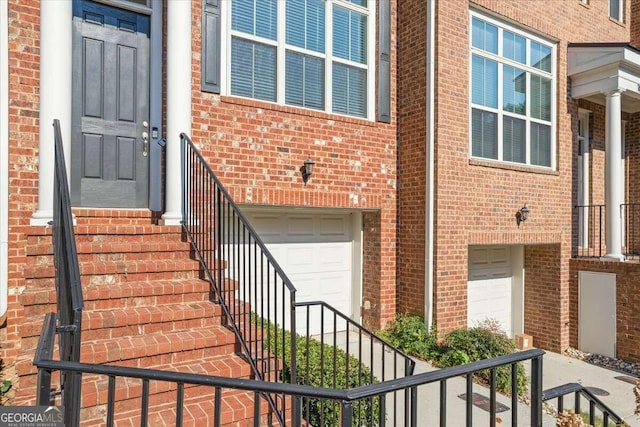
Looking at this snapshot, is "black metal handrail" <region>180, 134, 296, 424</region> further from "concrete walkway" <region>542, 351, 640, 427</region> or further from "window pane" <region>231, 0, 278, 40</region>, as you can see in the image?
"concrete walkway" <region>542, 351, 640, 427</region>

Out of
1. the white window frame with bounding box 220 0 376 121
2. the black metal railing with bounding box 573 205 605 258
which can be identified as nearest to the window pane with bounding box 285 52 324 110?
the white window frame with bounding box 220 0 376 121

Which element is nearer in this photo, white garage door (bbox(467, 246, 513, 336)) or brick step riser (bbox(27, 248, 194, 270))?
brick step riser (bbox(27, 248, 194, 270))

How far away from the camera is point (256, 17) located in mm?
5559

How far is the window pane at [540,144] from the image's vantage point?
7.80 meters

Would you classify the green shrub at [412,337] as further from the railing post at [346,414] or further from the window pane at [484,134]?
the railing post at [346,414]

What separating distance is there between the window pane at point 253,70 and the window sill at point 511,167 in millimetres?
3315

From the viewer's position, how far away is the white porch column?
779cm

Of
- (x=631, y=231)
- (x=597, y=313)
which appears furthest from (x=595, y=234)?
(x=597, y=313)

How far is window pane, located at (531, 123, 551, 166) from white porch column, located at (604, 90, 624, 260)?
1.04 m

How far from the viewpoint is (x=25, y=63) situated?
398 centimetres

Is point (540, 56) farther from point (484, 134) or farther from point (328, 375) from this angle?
point (328, 375)

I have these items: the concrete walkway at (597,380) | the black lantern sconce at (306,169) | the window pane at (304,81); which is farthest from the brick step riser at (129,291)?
the concrete walkway at (597,380)

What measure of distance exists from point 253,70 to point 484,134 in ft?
12.7

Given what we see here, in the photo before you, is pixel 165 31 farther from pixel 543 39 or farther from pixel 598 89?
pixel 598 89
